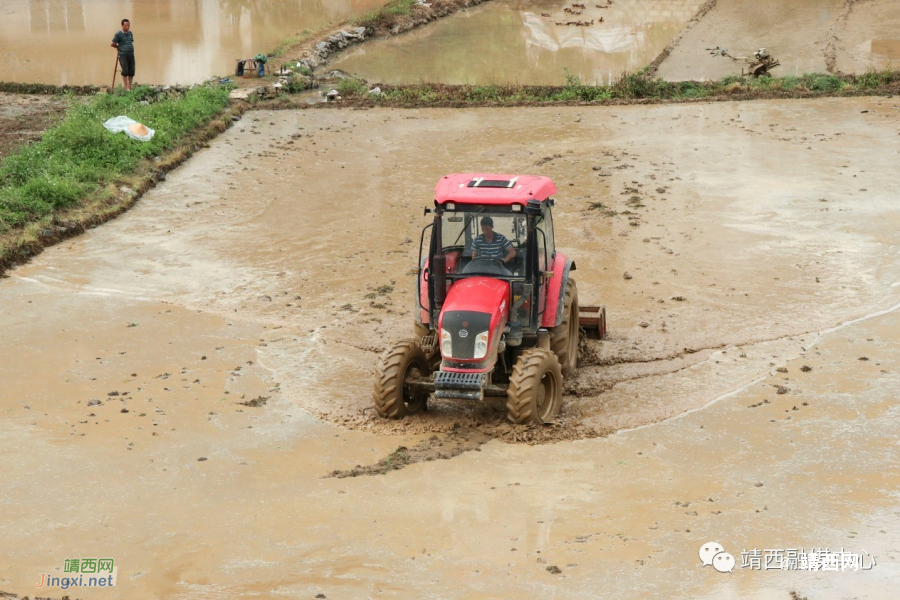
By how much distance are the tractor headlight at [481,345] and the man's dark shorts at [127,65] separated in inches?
615

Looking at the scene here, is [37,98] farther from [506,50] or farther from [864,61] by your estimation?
[864,61]

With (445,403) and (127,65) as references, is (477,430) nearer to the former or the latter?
(445,403)

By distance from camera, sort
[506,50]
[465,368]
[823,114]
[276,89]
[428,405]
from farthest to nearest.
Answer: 1. [506,50]
2. [276,89]
3. [823,114]
4. [428,405]
5. [465,368]

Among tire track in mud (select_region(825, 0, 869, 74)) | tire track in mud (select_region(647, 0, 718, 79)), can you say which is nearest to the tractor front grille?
tire track in mud (select_region(647, 0, 718, 79))

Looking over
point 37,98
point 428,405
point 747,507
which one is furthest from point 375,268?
point 37,98

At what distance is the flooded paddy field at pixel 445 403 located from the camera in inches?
287

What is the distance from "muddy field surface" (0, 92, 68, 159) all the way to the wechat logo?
14.0 metres

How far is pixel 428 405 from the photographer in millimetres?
9883

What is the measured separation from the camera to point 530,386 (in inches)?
350

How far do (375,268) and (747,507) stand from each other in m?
6.64

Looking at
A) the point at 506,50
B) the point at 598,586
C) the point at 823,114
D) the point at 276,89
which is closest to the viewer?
the point at 598,586

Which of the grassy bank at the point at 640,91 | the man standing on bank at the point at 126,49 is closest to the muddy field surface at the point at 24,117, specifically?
the man standing on bank at the point at 126,49

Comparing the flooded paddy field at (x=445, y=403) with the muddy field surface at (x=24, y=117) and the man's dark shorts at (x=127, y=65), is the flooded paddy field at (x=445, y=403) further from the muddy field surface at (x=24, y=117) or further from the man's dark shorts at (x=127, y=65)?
the man's dark shorts at (x=127, y=65)

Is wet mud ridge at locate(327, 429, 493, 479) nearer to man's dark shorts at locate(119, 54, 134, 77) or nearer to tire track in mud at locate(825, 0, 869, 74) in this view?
man's dark shorts at locate(119, 54, 134, 77)
